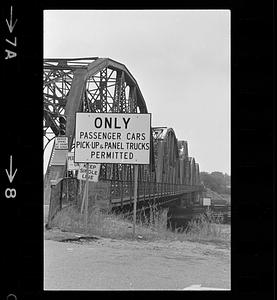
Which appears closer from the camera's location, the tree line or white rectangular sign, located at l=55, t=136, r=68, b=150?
the tree line

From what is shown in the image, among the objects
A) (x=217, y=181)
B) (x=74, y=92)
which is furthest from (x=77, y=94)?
(x=217, y=181)

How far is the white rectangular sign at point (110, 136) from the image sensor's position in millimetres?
3146

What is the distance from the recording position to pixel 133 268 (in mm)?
2812

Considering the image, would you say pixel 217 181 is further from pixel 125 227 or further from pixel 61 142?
pixel 125 227

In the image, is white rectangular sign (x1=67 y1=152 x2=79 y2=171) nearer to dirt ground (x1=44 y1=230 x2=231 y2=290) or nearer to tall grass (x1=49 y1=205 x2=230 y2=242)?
tall grass (x1=49 y1=205 x2=230 y2=242)

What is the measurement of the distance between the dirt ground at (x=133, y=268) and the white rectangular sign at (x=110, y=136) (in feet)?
2.03

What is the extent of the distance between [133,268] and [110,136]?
0.89 m

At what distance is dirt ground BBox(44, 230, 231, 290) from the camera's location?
260 centimetres

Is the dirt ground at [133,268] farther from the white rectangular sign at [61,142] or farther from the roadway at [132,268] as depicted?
the white rectangular sign at [61,142]

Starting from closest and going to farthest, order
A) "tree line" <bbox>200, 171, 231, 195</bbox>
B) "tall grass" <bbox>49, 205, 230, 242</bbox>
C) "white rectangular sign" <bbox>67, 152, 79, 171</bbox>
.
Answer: "tree line" <bbox>200, 171, 231, 195</bbox>, "white rectangular sign" <bbox>67, 152, 79, 171</bbox>, "tall grass" <bbox>49, 205, 230, 242</bbox>

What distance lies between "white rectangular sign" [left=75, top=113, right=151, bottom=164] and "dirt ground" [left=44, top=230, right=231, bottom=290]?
24.3 inches

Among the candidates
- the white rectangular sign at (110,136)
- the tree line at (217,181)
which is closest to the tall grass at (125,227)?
the white rectangular sign at (110,136)

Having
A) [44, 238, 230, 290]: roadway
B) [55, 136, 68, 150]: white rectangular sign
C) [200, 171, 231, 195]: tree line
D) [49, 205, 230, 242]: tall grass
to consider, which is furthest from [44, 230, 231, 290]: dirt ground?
[49, 205, 230, 242]: tall grass
